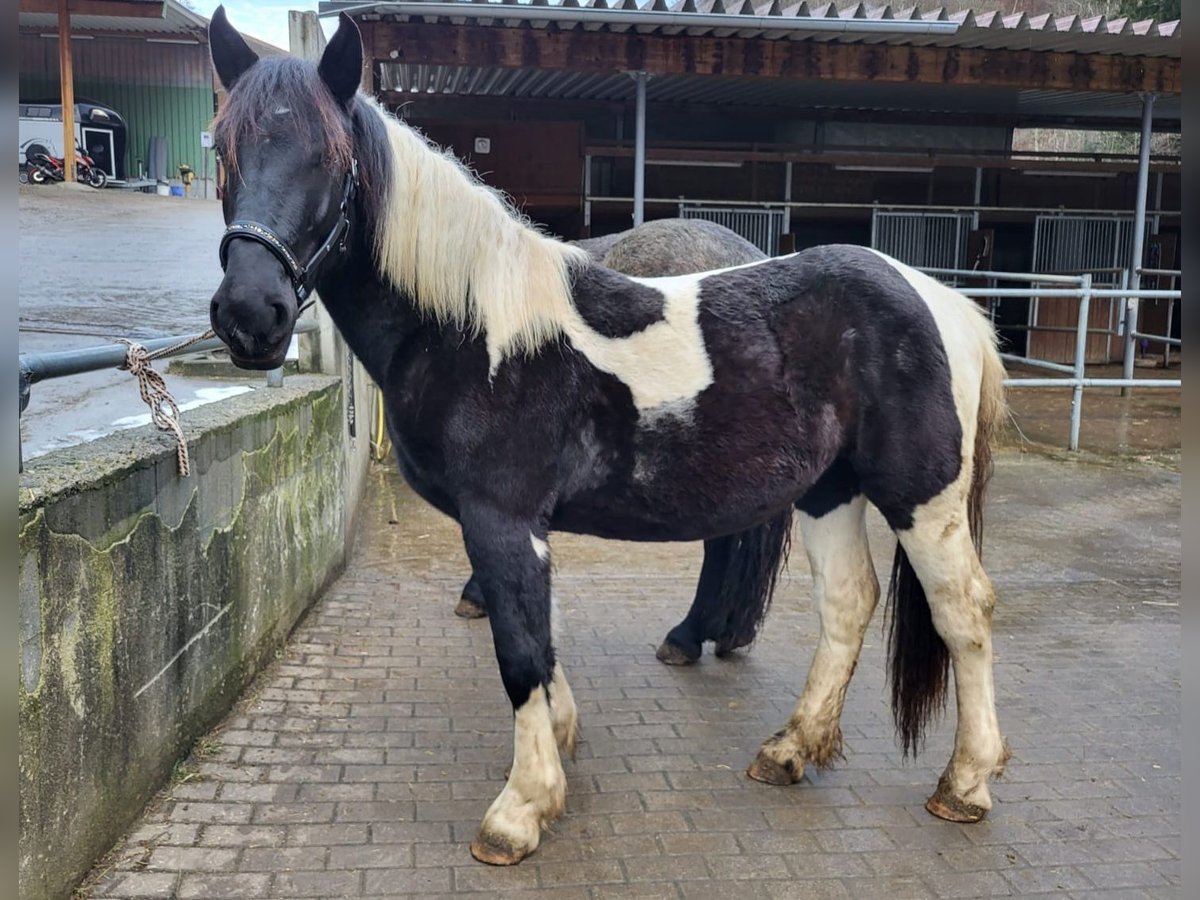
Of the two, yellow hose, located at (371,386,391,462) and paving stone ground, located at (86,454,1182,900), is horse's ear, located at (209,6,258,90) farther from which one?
yellow hose, located at (371,386,391,462)

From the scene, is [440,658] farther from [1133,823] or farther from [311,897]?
[1133,823]

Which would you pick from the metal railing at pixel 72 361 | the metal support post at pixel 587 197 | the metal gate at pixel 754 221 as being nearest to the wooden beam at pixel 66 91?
the metal support post at pixel 587 197

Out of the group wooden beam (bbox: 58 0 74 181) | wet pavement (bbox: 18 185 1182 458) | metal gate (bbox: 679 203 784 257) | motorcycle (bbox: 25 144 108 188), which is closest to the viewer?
wet pavement (bbox: 18 185 1182 458)

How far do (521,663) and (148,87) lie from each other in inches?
980

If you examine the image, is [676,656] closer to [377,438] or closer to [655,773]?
[655,773]

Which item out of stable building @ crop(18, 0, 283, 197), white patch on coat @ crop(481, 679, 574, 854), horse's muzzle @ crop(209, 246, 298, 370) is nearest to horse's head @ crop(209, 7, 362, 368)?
horse's muzzle @ crop(209, 246, 298, 370)

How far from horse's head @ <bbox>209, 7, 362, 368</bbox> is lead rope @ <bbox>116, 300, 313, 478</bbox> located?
45 centimetres

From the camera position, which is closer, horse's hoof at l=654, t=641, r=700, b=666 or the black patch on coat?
the black patch on coat

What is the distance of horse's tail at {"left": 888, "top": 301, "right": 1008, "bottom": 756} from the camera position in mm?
2924

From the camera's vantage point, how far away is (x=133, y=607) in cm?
255

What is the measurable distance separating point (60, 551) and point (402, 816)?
1178 millimetres

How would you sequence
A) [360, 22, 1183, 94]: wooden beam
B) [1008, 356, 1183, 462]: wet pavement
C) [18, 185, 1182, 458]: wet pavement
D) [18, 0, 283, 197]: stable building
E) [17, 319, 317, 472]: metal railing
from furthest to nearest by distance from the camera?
1. [18, 0, 283, 197]: stable building
2. [1008, 356, 1183, 462]: wet pavement
3. [360, 22, 1183, 94]: wooden beam
4. [18, 185, 1182, 458]: wet pavement
5. [17, 319, 317, 472]: metal railing

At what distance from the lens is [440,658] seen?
3.93m

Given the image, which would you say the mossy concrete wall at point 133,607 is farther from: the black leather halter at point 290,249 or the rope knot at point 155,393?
the black leather halter at point 290,249
